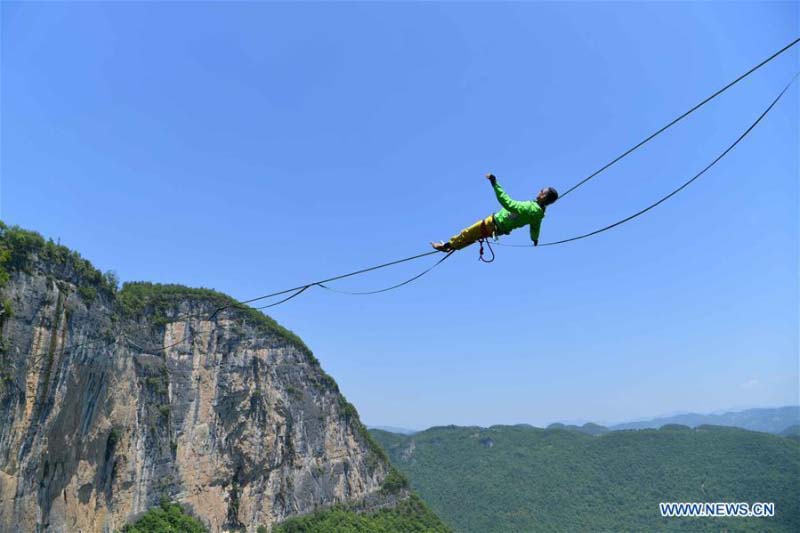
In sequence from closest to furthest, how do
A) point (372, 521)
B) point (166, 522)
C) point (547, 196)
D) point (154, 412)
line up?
1. point (547, 196)
2. point (166, 522)
3. point (154, 412)
4. point (372, 521)

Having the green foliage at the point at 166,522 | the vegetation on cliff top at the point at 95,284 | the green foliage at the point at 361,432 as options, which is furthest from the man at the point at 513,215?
the green foliage at the point at 361,432

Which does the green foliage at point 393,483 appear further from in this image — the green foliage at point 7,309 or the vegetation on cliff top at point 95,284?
the green foliage at point 7,309

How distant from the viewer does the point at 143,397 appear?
147ft

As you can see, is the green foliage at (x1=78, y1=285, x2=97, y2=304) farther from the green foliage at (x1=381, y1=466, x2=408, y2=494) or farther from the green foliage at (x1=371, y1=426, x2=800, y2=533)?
the green foliage at (x1=371, y1=426, x2=800, y2=533)

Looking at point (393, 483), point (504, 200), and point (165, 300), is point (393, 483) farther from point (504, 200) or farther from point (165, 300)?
point (504, 200)

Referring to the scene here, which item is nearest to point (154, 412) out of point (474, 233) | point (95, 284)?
point (95, 284)

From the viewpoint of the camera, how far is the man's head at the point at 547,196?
7945 millimetres

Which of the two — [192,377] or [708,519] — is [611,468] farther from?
[192,377]

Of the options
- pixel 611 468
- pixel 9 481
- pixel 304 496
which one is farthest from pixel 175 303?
pixel 611 468

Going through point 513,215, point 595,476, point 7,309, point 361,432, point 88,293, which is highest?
point 88,293

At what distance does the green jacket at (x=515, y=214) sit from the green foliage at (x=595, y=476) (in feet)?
401

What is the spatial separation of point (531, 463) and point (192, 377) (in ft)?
402

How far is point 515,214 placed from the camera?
797 centimetres

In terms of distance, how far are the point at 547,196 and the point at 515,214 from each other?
60 cm
